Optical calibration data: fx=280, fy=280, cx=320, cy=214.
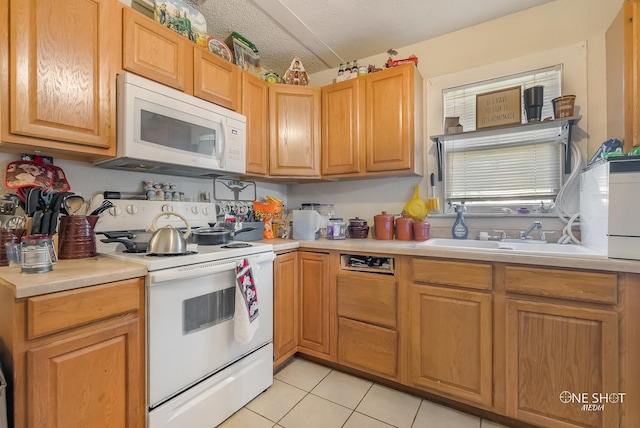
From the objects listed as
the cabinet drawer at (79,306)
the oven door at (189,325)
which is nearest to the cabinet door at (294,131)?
the oven door at (189,325)

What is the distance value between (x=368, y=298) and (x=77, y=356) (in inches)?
57.1

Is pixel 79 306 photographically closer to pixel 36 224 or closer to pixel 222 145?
pixel 36 224

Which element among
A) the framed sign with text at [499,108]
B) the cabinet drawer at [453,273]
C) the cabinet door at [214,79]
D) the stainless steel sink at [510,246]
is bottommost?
the cabinet drawer at [453,273]

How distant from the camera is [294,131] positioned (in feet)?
7.80

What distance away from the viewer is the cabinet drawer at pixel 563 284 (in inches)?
48.7

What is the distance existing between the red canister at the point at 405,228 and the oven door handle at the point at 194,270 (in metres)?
1.15

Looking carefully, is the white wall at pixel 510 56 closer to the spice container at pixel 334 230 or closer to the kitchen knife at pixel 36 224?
the spice container at pixel 334 230

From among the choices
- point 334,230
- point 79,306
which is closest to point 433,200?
point 334,230

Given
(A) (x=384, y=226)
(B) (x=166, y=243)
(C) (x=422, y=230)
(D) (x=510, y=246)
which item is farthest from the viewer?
(A) (x=384, y=226)

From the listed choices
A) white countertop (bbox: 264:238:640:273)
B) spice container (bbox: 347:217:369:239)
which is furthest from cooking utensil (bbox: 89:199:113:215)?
spice container (bbox: 347:217:369:239)

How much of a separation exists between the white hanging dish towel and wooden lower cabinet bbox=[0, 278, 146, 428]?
447mm

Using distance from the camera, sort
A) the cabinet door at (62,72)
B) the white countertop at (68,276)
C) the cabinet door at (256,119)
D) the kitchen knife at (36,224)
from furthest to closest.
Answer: the cabinet door at (256,119), the kitchen knife at (36,224), the cabinet door at (62,72), the white countertop at (68,276)

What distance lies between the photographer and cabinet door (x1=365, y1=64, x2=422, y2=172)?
6.81 feet

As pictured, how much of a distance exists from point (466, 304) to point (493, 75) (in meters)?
1.66
